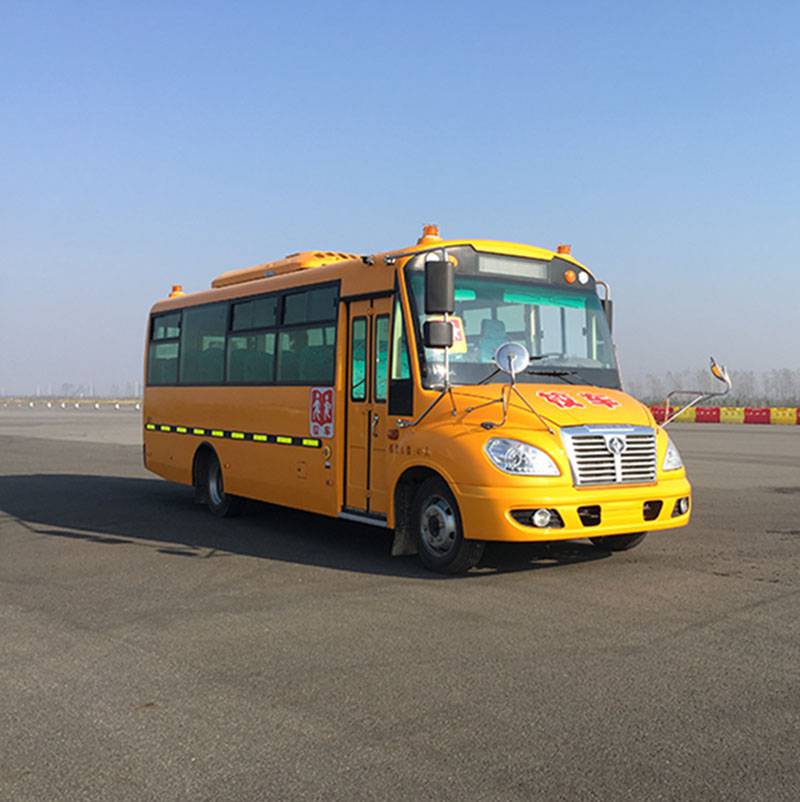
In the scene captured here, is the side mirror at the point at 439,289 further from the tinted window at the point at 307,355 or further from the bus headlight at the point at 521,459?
the tinted window at the point at 307,355

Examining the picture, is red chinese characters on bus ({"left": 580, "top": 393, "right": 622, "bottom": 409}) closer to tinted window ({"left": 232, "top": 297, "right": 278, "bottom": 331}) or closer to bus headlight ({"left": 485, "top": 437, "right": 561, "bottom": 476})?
bus headlight ({"left": 485, "top": 437, "right": 561, "bottom": 476})

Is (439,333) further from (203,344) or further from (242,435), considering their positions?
(203,344)

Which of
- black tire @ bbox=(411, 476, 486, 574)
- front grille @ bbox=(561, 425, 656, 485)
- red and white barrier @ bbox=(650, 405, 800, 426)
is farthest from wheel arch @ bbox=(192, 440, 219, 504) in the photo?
red and white barrier @ bbox=(650, 405, 800, 426)

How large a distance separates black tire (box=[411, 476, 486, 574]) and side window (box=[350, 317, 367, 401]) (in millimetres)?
1448

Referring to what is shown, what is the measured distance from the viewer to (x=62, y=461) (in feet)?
74.1

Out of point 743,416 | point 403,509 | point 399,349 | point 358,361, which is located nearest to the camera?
point 403,509

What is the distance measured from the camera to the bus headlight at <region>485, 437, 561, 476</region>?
313 inches

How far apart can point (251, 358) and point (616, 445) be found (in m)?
5.34

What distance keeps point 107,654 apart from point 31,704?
951 millimetres

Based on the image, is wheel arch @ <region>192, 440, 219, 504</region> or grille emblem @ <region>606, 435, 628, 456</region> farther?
wheel arch @ <region>192, 440, 219, 504</region>

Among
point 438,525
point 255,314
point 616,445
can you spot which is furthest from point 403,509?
point 255,314

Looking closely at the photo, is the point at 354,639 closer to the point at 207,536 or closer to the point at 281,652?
the point at 281,652

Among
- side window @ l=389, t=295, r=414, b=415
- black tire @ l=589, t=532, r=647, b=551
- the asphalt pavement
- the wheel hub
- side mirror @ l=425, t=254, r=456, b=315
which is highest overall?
side mirror @ l=425, t=254, r=456, b=315

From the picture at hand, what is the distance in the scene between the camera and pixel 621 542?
9547 millimetres
